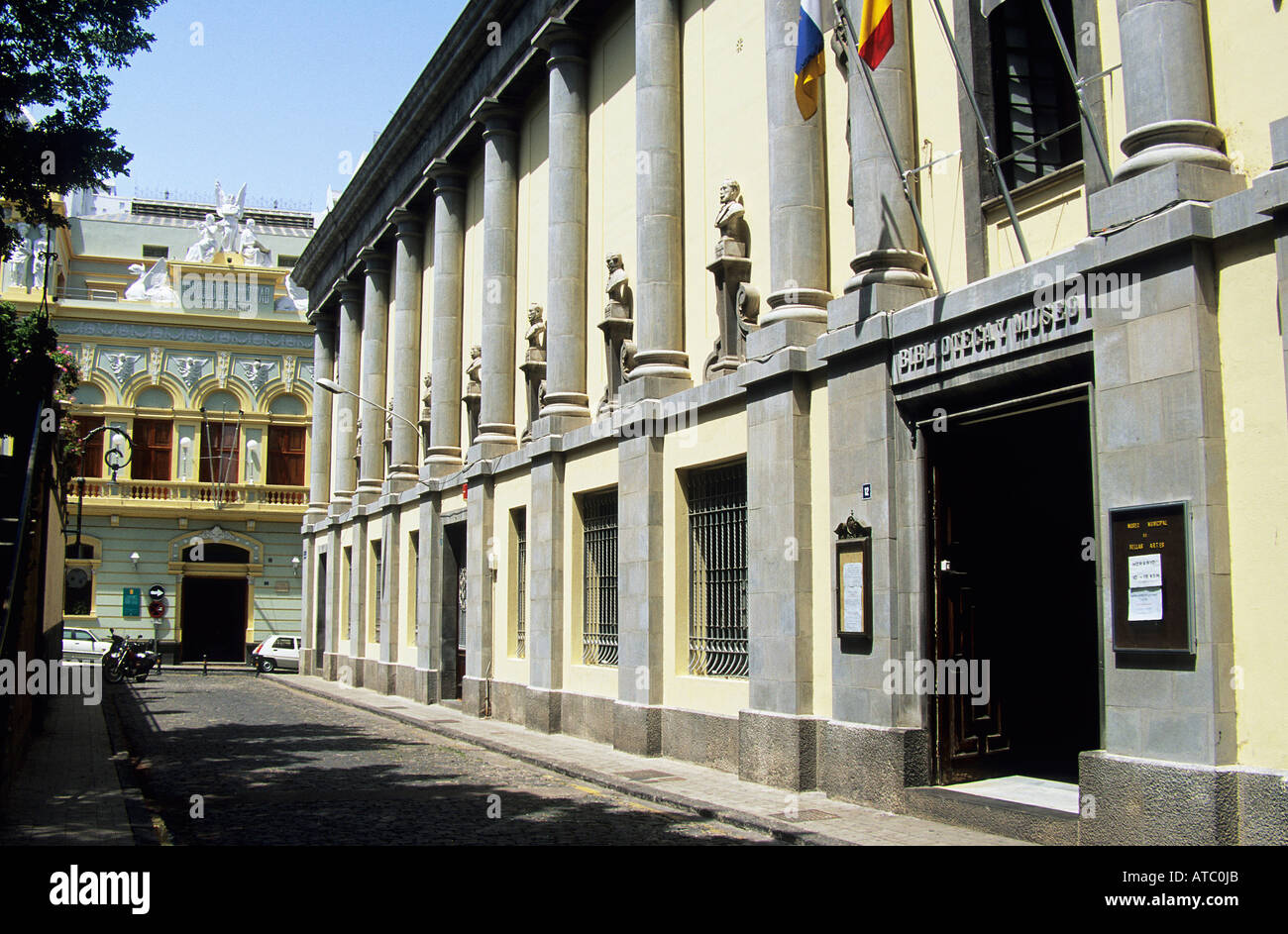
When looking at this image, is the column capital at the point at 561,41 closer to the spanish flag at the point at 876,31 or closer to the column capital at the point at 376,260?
the spanish flag at the point at 876,31

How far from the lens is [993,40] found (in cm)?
1161

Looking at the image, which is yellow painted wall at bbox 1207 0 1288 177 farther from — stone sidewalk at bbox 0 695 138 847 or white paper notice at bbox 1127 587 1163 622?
stone sidewalk at bbox 0 695 138 847

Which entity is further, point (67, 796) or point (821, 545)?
point (821, 545)

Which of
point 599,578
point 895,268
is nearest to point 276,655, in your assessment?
point 599,578

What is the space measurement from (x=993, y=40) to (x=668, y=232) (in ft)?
20.4

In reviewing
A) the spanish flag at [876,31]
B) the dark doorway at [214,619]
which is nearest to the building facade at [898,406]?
the spanish flag at [876,31]

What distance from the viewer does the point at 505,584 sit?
22.2 m

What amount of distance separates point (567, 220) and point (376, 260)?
14554mm

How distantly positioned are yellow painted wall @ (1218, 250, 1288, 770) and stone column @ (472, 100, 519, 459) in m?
16.2

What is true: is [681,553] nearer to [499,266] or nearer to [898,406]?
[898,406]

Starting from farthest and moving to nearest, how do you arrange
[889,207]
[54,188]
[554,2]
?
[554,2]
[54,188]
[889,207]

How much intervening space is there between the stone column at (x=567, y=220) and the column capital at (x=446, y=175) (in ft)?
21.4
